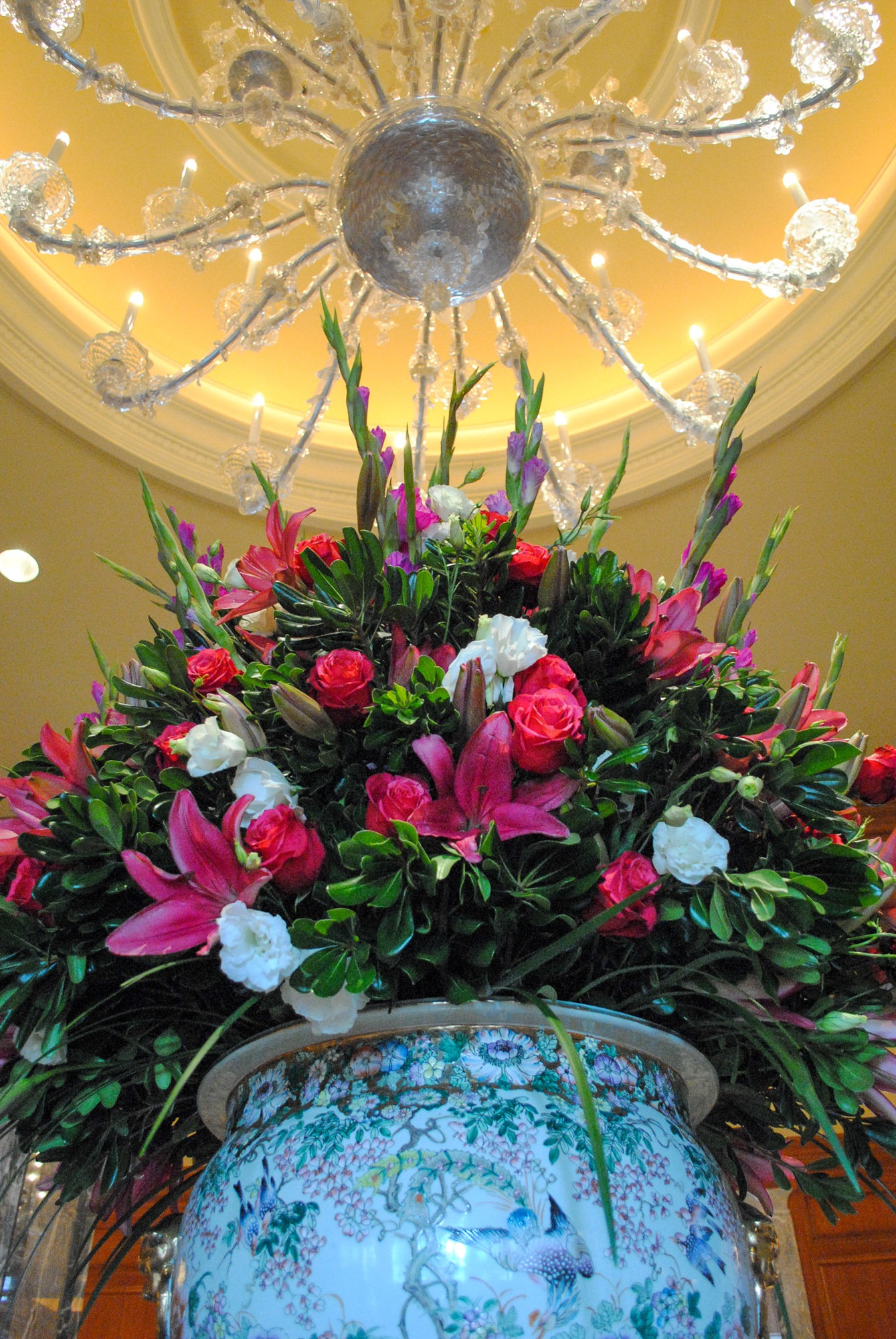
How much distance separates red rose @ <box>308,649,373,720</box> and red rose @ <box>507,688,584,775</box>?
0.09 metres

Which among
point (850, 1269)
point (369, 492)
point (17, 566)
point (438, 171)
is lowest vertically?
point (850, 1269)

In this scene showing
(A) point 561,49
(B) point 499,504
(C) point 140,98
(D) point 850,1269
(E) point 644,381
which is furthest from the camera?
(D) point 850,1269

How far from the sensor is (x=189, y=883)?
524 millimetres

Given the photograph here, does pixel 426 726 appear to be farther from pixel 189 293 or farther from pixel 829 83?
pixel 189 293

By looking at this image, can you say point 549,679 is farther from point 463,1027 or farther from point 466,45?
point 466,45

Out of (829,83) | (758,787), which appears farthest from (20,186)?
(758,787)

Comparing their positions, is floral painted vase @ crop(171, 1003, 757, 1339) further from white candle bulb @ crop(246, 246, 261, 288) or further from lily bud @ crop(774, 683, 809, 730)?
white candle bulb @ crop(246, 246, 261, 288)

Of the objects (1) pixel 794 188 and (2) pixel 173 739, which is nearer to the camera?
(2) pixel 173 739

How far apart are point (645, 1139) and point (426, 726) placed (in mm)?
234

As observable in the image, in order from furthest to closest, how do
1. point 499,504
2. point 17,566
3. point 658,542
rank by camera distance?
point 658,542
point 17,566
point 499,504

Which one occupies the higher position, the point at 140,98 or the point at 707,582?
the point at 140,98

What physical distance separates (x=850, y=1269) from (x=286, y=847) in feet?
12.3

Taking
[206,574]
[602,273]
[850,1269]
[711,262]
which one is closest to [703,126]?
[711,262]

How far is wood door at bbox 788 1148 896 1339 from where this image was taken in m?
3.31
